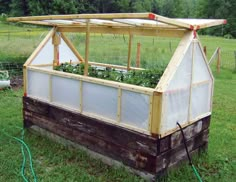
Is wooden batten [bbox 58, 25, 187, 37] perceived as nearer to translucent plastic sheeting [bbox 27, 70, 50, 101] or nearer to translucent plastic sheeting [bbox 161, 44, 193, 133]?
translucent plastic sheeting [bbox 161, 44, 193, 133]

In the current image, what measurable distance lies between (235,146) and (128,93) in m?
2.21

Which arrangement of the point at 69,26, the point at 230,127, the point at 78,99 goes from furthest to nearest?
the point at 230,127 → the point at 69,26 → the point at 78,99

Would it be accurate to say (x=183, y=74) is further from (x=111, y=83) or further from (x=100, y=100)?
(x=100, y=100)

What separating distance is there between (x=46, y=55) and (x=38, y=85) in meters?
0.70

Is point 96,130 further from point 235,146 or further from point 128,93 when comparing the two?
point 235,146

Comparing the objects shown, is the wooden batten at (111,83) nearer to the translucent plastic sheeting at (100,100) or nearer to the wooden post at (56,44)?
the translucent plastic sheeting at (100,100)

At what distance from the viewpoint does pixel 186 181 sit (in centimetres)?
341

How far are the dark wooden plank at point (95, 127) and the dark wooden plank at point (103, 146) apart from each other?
5cm

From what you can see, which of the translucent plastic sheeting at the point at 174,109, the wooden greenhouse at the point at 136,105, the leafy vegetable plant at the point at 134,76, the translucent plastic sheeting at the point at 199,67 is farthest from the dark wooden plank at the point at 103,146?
the translucent plastic sheeting at the point at 199,67

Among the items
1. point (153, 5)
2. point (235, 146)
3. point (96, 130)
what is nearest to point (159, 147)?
point (96, 130)

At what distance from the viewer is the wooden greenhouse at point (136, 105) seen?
319cm

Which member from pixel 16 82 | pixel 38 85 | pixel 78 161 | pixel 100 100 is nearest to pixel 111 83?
pixel 100 100

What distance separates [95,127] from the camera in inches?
148

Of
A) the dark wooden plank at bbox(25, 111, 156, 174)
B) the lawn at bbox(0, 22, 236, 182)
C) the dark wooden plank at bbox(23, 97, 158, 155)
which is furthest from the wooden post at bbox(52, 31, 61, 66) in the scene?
the lawn at bbox(0, 22, 236, 182)
